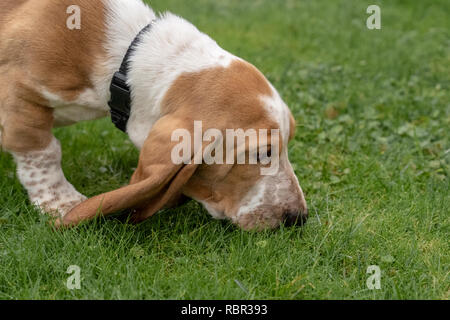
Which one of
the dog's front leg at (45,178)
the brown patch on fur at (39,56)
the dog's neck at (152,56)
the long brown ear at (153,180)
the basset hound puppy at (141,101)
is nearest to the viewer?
the long brown ear at (153,180)

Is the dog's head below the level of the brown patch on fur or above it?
below

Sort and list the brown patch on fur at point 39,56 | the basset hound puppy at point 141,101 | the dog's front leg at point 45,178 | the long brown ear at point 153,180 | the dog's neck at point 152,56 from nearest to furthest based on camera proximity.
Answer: the long brown ear at point 153,180 < the basset hound puppy at point 141,101 < the dog's neck at point 152,56 < the brown patch on fur at point 39,56 < the dog's front leg at point 45,178

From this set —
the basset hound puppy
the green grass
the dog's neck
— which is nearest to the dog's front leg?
the basset hound puppy

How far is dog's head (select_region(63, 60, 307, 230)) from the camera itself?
10.7 feet

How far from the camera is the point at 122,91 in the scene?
3.59 m

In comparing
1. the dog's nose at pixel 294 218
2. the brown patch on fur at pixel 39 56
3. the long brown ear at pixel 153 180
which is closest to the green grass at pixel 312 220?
the dog's nose at pixel 294 218

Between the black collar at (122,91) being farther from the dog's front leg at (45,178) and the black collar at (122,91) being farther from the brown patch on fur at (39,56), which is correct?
the dog's front leg at (45,178)

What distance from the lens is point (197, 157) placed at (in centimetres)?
328

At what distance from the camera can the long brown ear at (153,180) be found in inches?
127

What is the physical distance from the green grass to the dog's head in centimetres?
20

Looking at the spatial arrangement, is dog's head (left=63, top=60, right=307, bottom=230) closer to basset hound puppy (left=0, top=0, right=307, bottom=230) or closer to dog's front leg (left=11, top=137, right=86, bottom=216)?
basset hound puppy (left=0, top=0, right=307, bottom=230)

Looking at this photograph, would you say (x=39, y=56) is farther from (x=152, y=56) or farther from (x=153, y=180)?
(x=153, y=180)
